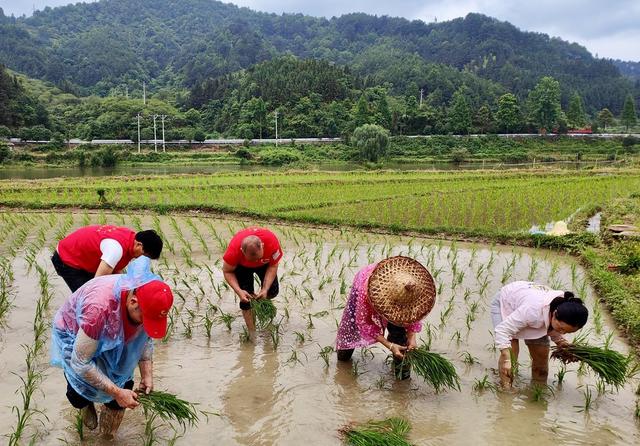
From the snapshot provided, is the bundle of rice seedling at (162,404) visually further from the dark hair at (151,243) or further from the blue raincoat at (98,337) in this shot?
the dark hair at (151,243)

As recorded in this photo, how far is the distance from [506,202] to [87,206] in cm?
1066

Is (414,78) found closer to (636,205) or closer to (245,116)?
(245,116)

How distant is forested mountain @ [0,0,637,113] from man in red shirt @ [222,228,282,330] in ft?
252

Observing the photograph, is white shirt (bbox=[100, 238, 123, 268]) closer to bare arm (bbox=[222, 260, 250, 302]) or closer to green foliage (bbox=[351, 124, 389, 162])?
bare arm (bbox=[222, 260, 250, 302])

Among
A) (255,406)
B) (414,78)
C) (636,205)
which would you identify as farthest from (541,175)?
(414,78)

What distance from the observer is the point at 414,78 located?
89.2 metres

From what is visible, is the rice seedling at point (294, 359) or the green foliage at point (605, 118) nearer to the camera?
the rice seedling at point (294, 359)

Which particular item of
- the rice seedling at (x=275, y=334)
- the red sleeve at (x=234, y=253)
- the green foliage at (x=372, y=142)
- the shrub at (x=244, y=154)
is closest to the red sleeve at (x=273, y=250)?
the red sleeve at (x=234, y=253)

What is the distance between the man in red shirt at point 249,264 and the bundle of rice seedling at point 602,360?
92.5 inches

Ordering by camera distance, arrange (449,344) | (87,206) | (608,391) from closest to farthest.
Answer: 1. (608,391)
2. (449,344)
3. (87,206)

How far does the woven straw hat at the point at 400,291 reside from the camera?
10.9ft

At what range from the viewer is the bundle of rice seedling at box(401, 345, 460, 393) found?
11.6 feet

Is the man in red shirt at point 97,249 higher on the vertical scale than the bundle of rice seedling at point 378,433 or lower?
higher

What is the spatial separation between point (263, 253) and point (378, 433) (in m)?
1.86
